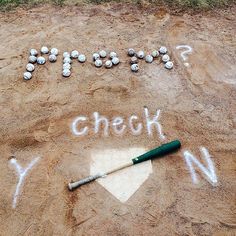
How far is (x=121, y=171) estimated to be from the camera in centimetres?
423

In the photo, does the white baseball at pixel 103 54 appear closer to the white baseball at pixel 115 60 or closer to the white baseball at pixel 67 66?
the white baseball at pixel 115 60

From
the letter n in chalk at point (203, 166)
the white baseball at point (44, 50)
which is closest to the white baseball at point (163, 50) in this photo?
the white baseball at point (44, 50)

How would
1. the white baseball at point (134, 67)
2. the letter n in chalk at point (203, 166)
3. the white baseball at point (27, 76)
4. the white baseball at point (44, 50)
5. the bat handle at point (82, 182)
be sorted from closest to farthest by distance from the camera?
the bat handle at point (82, 182) < the letter n in chalk at point (203, 166) < the white baseball at point (27, 76) < the white baseball at point (134, 67) < the white baseball at point (44, 50)

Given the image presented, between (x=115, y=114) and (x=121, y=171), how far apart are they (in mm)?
→ 833

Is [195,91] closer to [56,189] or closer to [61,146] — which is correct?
[61,146]

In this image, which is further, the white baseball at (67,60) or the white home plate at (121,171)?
the white baseball at (67,60)

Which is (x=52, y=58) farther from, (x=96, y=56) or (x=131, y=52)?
(x=131, y=52)

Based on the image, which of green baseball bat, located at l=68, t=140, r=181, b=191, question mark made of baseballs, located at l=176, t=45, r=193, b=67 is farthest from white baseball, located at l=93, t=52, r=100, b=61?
green baseball bat, located at l=68, t=140, r=181, b=191

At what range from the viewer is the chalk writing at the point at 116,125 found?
461 cm

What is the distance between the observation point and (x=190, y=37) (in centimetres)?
584

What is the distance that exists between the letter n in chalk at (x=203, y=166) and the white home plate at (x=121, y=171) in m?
0.43

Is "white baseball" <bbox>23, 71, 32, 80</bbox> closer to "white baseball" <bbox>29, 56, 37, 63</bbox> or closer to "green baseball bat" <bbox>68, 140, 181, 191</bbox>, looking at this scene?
"white baseball" <bbox>29, 56, 37, 63</bbox>

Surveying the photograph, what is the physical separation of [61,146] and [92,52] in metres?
1.66

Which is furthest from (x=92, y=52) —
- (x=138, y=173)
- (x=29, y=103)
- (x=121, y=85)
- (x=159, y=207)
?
(x=159, y=207)
